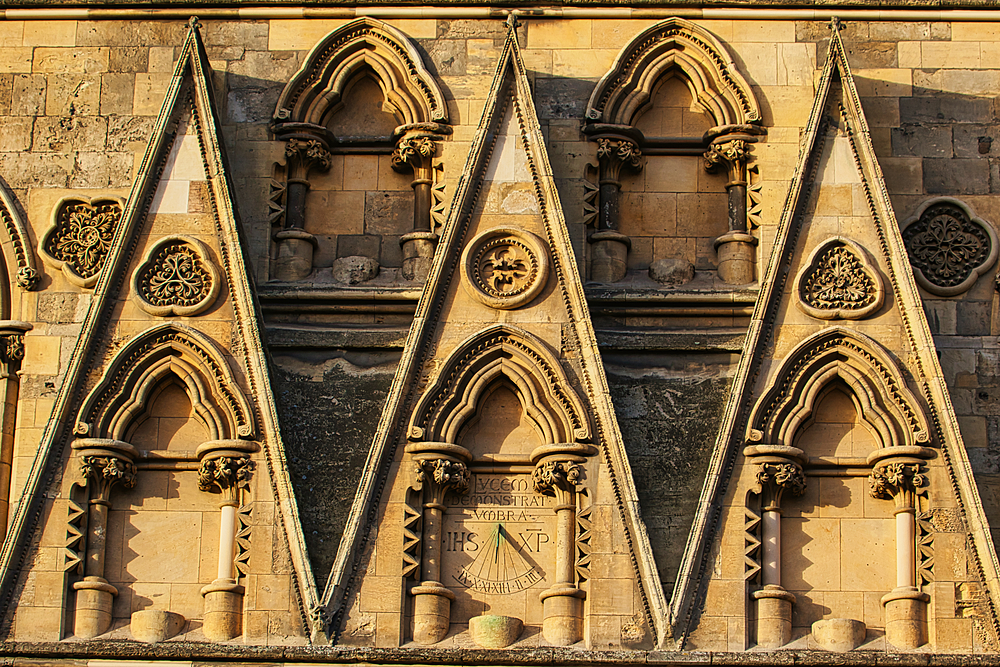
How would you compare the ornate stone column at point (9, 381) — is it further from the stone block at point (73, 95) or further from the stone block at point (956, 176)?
the stone block at point (956, 176)

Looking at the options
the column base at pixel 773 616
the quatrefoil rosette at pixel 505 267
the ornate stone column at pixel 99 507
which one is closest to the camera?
the column base at pixel 773 616

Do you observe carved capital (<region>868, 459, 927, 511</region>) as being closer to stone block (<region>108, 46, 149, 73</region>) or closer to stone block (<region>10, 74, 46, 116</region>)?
stone block (<region>108, 46, 149, 73</region>)

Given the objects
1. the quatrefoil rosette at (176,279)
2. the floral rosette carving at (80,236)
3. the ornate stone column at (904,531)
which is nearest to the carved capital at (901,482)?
the ornate stone column at (904,531)

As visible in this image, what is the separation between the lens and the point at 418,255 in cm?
1823

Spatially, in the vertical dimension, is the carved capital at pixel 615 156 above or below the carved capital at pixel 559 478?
above

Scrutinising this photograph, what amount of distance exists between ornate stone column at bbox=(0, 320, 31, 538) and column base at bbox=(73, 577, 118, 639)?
5.14 ft

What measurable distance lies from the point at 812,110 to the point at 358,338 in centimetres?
418

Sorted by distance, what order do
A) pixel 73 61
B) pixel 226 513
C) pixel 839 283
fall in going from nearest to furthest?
pixel 226 513 → pixel 839 283 → pixel 73 61

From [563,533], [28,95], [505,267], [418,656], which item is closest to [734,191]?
[505,267]

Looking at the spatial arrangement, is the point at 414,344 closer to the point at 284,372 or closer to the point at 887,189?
the point at 284,372

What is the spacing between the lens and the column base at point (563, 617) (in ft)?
53.5

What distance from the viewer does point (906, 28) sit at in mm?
18844

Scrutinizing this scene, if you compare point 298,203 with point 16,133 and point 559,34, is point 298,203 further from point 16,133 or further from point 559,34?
point 559,34

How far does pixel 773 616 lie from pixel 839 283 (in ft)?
9.06
